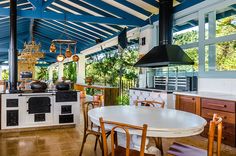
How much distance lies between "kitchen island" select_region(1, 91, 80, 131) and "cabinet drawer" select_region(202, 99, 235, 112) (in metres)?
2.69

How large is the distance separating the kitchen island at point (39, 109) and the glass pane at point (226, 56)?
307 cm

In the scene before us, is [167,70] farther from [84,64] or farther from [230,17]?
[84,64]

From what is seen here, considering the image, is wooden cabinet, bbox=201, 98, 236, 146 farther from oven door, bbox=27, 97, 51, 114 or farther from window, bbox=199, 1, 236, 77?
oven door, bbox=27, 97, 51, 114

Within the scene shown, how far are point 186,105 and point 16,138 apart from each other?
10.8 ft

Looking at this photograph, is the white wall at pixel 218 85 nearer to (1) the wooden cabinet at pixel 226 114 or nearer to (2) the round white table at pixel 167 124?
(1) the wooden cabinet at pixel 226 114

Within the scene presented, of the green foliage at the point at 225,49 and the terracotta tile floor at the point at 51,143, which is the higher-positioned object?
the green foliage at the point at 225,49

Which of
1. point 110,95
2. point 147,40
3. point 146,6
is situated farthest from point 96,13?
point 110,95

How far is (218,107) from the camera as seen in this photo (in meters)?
3.64

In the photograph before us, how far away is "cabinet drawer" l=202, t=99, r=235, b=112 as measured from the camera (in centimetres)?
344

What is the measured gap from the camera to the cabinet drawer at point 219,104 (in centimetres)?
344

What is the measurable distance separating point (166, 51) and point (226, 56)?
3.76ft

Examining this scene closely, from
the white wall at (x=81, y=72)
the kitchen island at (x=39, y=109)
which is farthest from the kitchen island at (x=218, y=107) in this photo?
the white wall at (x=81, y=72)

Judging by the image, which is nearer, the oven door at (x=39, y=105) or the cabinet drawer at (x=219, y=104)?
the cabinet drawer at (x=219, y=104)

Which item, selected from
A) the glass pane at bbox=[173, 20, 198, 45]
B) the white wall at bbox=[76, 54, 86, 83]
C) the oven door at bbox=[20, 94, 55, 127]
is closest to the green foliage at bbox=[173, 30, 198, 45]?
the glass pane at bbox=[173, 20, 198, 45]
